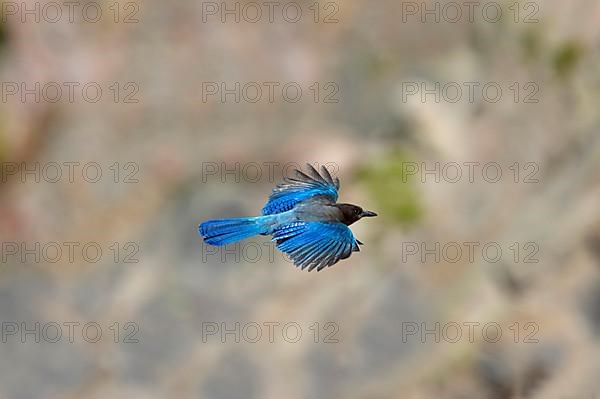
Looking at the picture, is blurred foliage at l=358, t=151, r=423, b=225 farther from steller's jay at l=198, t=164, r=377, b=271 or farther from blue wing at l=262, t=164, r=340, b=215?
steller's jay at l=198, t=164, r=377, b=271

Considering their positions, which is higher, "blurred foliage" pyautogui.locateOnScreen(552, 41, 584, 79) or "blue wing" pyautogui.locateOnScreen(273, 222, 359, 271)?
"blurred foliage" pyautogui.locateOnScreen(552, 41, 584, 79)

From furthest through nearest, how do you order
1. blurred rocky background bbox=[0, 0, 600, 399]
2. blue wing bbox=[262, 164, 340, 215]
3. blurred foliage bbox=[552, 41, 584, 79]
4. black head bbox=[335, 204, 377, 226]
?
blurred foliage bbox=[552, 41, 584, 79], blurred rocky background bbox=[0, 0, 600, 399], blue wing bbox=[262, 164, 340, 215], black head bbox=[335, 204, 377, 226]

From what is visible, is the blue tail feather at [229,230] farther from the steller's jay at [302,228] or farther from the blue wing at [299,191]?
the blue wing at [299,191]

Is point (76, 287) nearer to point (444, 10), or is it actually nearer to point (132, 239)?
point (132, 239)

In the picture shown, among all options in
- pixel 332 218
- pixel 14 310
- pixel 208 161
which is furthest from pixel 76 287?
pixel 332 218

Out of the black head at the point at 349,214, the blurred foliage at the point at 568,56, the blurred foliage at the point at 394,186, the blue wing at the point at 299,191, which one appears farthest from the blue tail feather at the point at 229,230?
the blurred foliage at the point at 568,56

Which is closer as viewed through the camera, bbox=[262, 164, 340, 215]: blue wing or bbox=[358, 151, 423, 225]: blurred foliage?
bbox=[262, 164, 340, 215]: blue wing

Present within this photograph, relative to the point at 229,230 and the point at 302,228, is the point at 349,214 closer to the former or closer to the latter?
the point at 302,228

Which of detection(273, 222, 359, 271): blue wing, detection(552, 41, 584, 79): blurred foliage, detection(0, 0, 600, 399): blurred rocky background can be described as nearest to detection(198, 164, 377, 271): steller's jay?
detection(273, 222, 359, 271): blue wing
